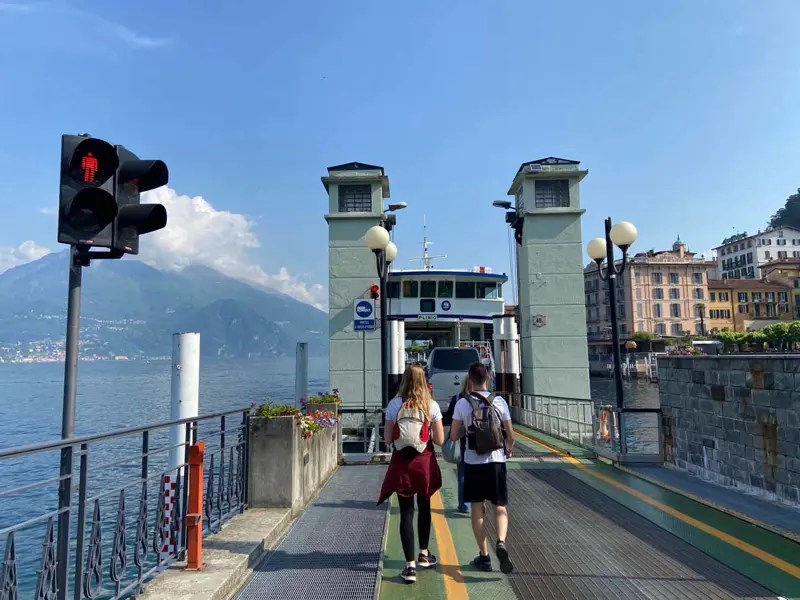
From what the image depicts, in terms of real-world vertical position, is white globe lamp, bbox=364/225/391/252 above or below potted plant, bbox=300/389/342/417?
above

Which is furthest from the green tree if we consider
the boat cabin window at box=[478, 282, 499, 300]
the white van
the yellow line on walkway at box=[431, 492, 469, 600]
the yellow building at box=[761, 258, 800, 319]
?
the yellow line on walkway at box=[431, 492, 469, 600]

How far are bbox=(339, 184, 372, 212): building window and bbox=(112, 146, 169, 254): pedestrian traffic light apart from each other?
48.7 ft

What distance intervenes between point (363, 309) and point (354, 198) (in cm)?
590

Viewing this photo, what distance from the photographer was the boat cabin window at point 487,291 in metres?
26.5

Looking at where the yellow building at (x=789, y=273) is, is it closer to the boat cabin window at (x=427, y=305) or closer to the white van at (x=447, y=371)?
the boat cabin window at (x=427, y=305)

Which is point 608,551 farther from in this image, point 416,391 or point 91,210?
point 91,210

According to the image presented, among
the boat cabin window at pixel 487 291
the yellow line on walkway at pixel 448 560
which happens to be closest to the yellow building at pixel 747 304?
the boat cabin window at pixel 487 291

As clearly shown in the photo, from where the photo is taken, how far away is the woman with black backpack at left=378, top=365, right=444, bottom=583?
4387 millimetres

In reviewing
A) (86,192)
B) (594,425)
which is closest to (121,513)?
(86,192)

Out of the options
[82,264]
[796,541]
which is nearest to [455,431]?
[82,264]

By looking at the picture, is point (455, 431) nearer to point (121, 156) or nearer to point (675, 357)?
point (121, 156)

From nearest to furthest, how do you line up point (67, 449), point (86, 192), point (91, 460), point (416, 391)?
point (67, 449) < point (86, 192) < point (416, 391) < point (91, 460)

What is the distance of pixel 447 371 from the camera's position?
645 inches

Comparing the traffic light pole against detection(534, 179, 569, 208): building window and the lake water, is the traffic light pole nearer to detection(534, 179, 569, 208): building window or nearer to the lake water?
the lake water
